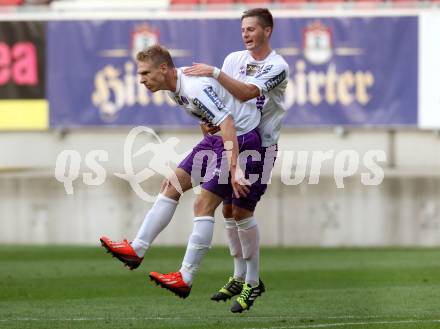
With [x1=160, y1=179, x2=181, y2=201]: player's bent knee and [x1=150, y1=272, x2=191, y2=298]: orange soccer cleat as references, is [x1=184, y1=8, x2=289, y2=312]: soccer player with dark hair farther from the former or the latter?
[x1=150, y1=272, x2=191, y2=298]: orange soccer cleat

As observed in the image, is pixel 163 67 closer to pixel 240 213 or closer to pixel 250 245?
pixel 240 213

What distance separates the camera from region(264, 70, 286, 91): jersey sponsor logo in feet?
33.3

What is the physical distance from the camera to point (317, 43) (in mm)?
21688

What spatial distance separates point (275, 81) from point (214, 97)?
2.53ft

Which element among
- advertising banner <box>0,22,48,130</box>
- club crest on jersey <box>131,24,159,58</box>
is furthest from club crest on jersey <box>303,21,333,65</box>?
advertising banner <box>0,22,48,130</box>

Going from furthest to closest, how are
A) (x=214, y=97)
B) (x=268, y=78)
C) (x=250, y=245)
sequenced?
1. (x=250, y=245)
2. (x=268, y=78)
3. (x=214, y=97)

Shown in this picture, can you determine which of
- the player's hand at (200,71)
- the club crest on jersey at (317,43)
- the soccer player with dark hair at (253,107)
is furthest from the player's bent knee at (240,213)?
the club crest on jersey at (317,43)

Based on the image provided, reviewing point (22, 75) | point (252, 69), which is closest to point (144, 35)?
point (22, 75)

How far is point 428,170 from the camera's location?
2164 cm

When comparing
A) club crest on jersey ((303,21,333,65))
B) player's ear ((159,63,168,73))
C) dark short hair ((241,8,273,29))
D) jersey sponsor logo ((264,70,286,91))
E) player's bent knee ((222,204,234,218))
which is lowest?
player's bent knee ((222,204,234,218))

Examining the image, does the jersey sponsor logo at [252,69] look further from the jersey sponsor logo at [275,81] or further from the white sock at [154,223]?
the white sock at [154,223]

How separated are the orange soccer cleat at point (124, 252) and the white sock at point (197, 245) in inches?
15.4

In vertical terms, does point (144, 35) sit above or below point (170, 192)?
above

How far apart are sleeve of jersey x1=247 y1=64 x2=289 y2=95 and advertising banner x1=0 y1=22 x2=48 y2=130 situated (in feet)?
40.8
